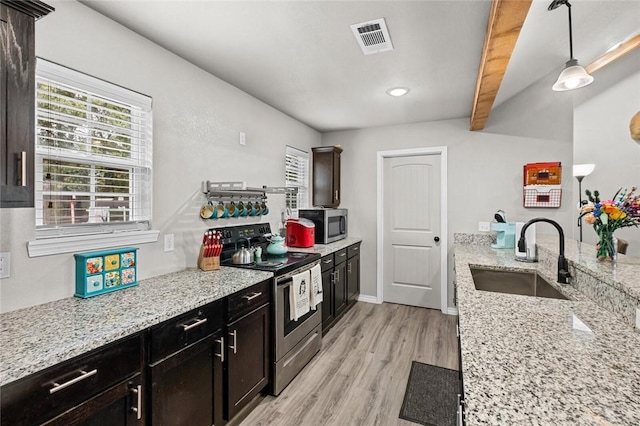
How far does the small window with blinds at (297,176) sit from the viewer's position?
3.80m

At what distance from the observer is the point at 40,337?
3.71 feet

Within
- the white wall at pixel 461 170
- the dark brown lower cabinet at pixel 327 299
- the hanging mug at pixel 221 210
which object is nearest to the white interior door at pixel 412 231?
the white wall at pixel 461 170

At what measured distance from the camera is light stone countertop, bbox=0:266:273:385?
3.30 feet

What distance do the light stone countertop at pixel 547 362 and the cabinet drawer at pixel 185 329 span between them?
4.14ft

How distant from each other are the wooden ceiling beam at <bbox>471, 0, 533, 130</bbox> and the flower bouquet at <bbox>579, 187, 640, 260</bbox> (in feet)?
3.16

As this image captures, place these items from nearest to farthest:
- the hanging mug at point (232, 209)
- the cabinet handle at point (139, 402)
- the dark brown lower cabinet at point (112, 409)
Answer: the dark brown lower cabinet at point (112, 409)
the cabinet handle at point (139, 402)
the hanging mug at point (232, 209)

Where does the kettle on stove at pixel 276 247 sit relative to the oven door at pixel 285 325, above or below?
above

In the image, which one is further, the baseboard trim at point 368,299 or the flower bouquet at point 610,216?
the baseboard trim at point 368,299

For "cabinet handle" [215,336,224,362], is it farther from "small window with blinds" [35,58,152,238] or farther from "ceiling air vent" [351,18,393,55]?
"ceiling air vent" [351,18,393,55]

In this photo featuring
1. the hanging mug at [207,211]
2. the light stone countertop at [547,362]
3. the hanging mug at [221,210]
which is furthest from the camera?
the hanging mug at [221,210]

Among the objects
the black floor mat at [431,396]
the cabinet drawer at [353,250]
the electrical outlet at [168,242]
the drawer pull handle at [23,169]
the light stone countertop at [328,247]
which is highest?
the drawer pull handle at [23,169]

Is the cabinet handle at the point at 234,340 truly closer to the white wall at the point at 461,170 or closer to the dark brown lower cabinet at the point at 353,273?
the dark brown lower cabinet at the point at 353,273

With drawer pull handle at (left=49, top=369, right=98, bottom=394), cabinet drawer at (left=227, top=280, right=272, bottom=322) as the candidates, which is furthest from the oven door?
drawer pull handle at (left=49, top=369, right=98, bottom=394)

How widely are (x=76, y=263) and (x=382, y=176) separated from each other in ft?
11.5
